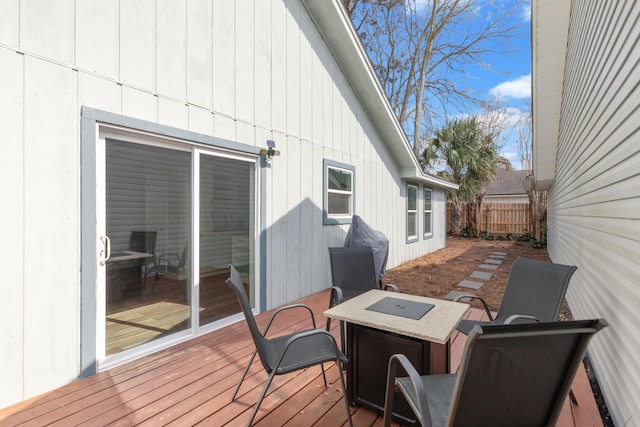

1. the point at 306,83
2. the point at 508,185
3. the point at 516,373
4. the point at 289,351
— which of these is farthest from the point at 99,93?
the point at 508,185

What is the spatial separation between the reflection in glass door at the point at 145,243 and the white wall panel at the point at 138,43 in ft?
2.10

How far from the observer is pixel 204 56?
12.2 ft

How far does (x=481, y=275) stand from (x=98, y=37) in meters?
7.86

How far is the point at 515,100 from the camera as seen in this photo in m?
16.8

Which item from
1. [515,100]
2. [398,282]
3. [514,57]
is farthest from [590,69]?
[515,100]

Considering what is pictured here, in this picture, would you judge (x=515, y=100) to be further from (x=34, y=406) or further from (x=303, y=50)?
(x=34, y=406)

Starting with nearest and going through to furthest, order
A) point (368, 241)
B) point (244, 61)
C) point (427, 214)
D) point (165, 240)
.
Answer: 1. point (165, 240)
2. point (244, 61)
3. point (368, 241)
4. point (427, 214)

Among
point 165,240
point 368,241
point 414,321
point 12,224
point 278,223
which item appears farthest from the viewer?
point 368,241

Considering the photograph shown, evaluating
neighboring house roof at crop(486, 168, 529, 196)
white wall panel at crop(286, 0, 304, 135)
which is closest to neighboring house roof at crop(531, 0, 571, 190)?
white wall panel at crop(286, 0, 304, 135)

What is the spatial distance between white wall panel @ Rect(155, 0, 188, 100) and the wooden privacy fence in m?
15.3

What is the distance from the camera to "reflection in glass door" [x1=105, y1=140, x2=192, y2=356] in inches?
118

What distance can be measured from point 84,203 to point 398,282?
18.5 ft

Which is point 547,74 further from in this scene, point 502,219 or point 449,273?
point 502,219

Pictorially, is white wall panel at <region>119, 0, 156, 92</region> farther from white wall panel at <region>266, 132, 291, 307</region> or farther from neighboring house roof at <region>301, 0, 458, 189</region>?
neighboring house roof at <region>301, 0, 458, 189</region>
